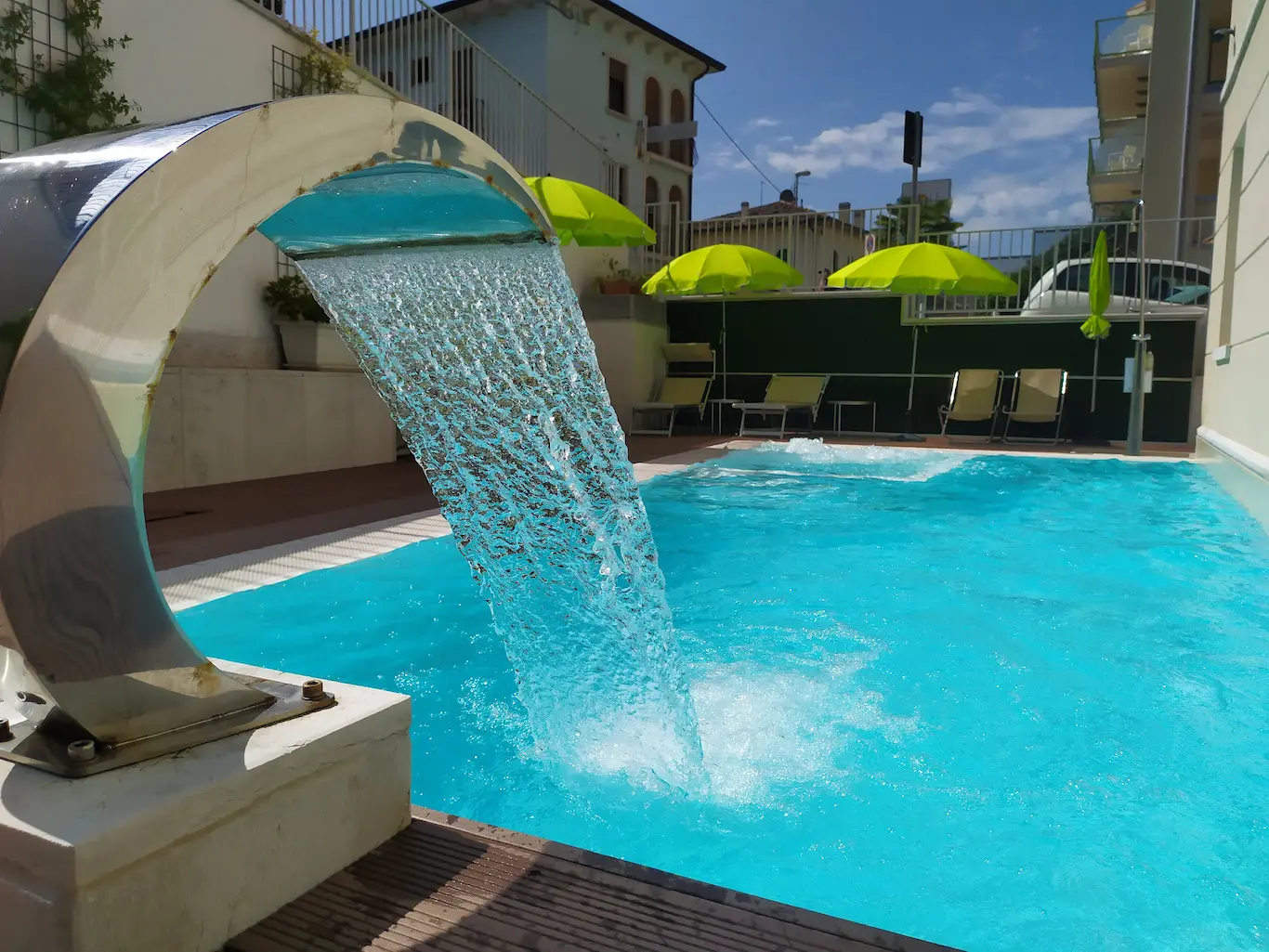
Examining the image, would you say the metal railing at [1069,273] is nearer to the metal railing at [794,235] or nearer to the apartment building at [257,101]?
the metal railing at [794,235]

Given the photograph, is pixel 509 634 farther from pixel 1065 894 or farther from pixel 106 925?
pixel 106 925

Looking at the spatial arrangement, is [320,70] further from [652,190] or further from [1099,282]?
[652,190]

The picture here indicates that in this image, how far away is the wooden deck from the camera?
3.52 ft

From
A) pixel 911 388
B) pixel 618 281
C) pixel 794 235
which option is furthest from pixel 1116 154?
pixel 618 281

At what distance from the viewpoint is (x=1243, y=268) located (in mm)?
7172

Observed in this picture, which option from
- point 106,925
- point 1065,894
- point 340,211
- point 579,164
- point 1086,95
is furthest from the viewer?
point 1086,95

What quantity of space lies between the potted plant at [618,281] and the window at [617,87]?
1025 cm

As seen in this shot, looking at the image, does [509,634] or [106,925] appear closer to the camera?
[106,925]

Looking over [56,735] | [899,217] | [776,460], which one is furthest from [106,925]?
[899,217]

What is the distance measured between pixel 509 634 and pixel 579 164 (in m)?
14.0

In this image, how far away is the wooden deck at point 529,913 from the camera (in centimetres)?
107

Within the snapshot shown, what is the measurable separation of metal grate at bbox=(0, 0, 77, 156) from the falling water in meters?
4.60

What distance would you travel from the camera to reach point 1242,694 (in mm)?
3270

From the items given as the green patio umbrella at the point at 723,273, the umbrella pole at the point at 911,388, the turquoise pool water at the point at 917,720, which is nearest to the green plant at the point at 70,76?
the turquoise pool water at the point at 917,720
